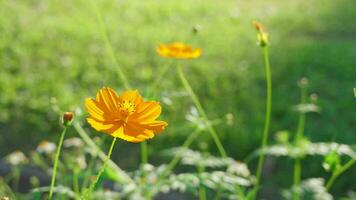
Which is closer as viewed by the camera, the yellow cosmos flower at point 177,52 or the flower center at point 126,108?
the flower center at point 126,108

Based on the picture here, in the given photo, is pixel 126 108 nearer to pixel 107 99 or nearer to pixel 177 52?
pixel 107 99

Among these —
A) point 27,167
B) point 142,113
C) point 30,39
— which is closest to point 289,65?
point 30,39

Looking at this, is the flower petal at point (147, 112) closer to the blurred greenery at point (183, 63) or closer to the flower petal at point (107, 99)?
the flower petal at point (107, 99)

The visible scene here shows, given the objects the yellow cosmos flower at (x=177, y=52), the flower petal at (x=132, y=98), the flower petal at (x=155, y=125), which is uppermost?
the flower petal at (x=132, y=98)

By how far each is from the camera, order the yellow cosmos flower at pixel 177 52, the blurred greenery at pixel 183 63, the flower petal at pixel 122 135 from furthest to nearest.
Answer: the blurred greenery at pixel 183 63
the yellow cosmos flower at pixel 177 52
the flower petal at pixel 122 135

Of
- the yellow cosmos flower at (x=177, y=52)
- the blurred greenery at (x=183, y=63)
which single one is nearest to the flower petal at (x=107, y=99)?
the yellow cosmos flower at (x=177, y=52)

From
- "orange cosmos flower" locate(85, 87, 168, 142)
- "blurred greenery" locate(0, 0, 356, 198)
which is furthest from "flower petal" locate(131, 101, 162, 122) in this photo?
"blurred greenery" locate(0, 0, 356, 198)

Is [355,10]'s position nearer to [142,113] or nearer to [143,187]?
[143,187]

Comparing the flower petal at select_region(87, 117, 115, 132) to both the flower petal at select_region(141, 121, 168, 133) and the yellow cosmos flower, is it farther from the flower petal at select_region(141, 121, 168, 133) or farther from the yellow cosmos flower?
the yellow cosmos flower
